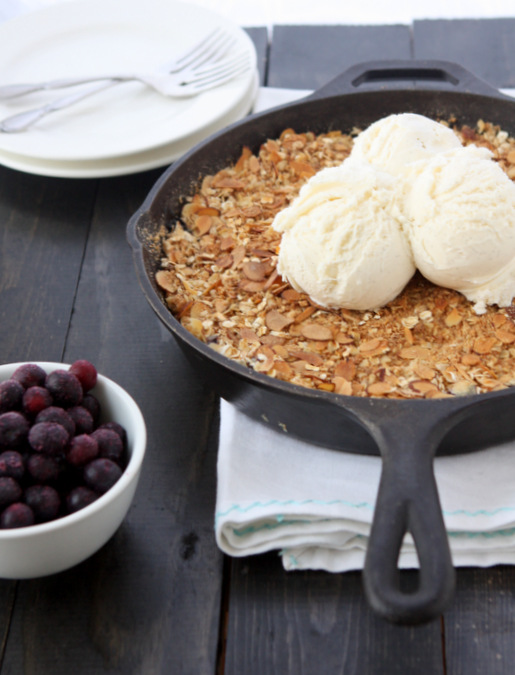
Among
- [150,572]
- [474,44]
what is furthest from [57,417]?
[474,44]

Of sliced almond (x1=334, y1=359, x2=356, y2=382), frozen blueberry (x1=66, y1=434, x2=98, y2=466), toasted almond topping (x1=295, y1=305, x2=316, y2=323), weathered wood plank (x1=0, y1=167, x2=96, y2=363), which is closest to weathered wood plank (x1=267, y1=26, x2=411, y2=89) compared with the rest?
weathered wood plank (x1=0, y1=167, x2=96, y2=363)

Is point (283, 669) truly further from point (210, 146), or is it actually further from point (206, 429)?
point (210, 146)

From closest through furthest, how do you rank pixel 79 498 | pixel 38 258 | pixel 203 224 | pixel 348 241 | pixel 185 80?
pixel 79 498, pixel 348 241, pixel 203 224, pixel 38 258, pixel 185 80

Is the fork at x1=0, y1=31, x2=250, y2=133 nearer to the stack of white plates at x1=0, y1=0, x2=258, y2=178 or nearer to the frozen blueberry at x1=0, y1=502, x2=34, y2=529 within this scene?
the stack of white plates at x1=0, y1=0, x2=258, y2=178

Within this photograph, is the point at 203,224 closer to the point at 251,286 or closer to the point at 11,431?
the point at 251,286

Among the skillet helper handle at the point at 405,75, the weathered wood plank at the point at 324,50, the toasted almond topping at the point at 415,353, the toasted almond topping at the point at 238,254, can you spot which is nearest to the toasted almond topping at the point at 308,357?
the toasted almond topping at the point at 415,353
